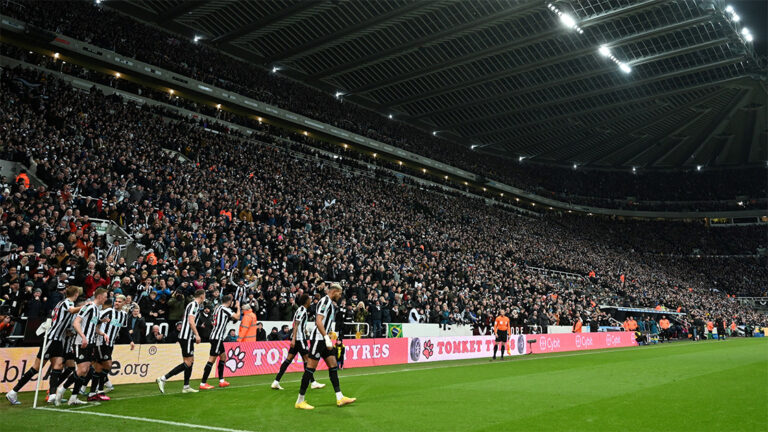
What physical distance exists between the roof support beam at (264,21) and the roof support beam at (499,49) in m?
11.4

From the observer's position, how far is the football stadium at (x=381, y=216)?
9625 mm

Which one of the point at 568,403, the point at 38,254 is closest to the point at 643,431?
the point at 568,403

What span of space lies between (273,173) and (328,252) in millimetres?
7863

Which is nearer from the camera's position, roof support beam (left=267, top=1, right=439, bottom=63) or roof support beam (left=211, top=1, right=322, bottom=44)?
roof support beam (left=267, top=1, right=439, bottom=63)

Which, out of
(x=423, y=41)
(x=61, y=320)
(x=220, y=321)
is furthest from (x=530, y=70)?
(x=61, y=320)

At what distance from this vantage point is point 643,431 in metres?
6.63

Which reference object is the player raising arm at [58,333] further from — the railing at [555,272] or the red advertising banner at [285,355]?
the railing at [555,272]

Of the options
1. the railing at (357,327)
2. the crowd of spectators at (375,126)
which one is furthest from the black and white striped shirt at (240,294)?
the crowd of spectators at (375,126)

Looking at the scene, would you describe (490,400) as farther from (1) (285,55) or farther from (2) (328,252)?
(1) (285,55)

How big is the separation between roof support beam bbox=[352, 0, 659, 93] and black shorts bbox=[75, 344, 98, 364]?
33.8 metres

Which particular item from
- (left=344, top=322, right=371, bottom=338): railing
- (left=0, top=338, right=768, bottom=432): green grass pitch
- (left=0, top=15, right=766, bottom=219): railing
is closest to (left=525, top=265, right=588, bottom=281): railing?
(left=0, top=15, right=766, bottom=219): railing

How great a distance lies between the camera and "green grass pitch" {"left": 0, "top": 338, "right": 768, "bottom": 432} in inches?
278

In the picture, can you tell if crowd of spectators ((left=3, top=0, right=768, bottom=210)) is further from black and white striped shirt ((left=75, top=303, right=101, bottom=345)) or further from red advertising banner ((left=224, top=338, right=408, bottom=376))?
black and white striped shirt ((left=75, top=303, right=101, bottom=345))

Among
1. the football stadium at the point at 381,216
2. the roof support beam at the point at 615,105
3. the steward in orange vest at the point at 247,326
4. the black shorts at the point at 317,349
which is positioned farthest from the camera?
the roof support beam at the point at 615,105
